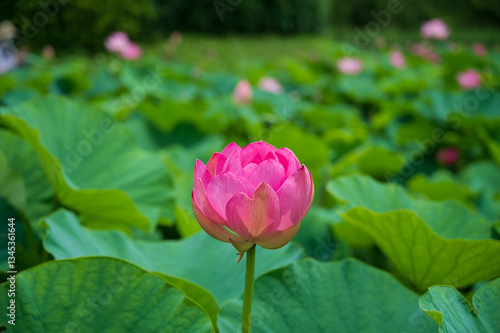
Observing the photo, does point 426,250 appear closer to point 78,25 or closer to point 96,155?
point 96,155

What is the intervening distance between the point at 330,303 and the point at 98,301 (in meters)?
0.28

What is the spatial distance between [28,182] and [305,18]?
8.53 metres

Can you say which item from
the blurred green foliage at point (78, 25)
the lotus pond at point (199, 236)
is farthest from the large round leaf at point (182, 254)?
the blurred green foliage at point (78, 25)

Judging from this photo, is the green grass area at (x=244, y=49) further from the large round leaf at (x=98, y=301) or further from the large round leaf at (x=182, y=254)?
the large round leaf at (x=98, y=301)

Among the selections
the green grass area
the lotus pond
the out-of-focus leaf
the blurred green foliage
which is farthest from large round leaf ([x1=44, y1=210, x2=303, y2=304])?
the green grass area

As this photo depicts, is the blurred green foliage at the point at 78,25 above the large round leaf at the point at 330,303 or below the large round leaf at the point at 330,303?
below

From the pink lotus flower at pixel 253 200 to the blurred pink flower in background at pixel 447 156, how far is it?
5.66ft

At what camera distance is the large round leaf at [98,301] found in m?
0.51

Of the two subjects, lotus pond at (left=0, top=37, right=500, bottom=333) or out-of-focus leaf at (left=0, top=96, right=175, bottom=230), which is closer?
lotus pond at (left=0, top=37, right=500, bottom=333)

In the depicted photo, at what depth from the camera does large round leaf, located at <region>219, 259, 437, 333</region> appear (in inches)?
22.9

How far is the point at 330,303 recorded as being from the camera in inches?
24.2

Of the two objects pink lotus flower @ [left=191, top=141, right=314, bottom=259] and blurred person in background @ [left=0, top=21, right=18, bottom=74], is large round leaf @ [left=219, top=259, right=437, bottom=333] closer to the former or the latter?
pink lotus flower @ [left=191, top=141, right=314, bottom=259]

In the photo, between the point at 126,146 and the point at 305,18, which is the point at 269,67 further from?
the point at 305,18

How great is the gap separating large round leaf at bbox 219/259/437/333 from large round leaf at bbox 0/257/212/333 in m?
0.08
